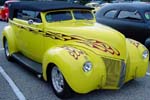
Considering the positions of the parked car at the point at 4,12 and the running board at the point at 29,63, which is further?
the parked car at the point at 4,12

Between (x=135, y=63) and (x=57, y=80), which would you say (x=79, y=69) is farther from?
(x=135, y=63)

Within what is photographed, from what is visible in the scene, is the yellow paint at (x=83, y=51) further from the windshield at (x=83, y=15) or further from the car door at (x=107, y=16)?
the car door at (x=107, y=16)

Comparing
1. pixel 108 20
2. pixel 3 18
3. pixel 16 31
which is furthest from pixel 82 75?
pixel 3 18

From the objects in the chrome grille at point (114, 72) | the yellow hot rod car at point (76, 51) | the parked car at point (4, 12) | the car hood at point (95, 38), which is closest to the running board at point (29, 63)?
the yellow hot rod car at point (76, 51)

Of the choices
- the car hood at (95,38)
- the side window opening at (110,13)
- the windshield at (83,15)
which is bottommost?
the side window opening at (110,13)

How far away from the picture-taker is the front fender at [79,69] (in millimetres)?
5504

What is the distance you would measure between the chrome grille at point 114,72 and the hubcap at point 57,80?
2.64ft

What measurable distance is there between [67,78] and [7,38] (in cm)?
398

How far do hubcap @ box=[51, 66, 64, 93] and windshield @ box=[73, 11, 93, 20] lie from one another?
65.8 inches

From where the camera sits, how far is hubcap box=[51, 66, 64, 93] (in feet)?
19.6

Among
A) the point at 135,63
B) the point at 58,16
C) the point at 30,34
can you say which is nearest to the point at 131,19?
the point at 58,16

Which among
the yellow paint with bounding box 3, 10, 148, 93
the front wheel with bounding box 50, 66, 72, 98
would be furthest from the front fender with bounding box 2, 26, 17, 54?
the front wheel with bounding box 50, 66, 72, 98

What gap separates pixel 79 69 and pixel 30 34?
2530 mm

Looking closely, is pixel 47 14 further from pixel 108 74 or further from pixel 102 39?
pixel 108 74
